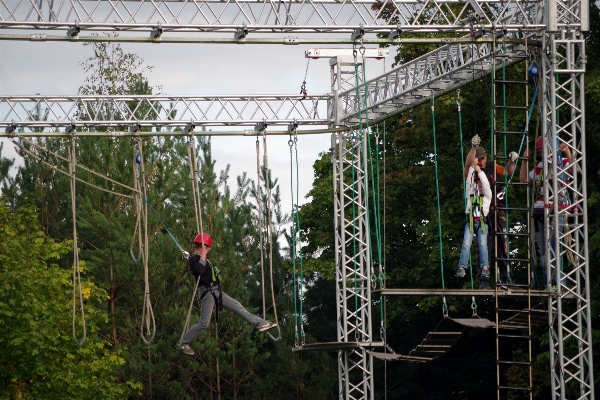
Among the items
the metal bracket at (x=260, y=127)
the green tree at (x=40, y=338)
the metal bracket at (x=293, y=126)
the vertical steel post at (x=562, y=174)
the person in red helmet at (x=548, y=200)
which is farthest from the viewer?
the green tree at (x=40, y=338)

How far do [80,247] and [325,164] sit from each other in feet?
18.2

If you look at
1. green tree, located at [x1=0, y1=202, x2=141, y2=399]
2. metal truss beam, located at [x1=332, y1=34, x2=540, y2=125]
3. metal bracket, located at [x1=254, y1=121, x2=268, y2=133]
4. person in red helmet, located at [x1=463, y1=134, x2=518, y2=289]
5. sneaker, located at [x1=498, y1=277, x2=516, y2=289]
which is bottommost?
green tree, located at [x1=0, y1=202, x2=141, y2=399]

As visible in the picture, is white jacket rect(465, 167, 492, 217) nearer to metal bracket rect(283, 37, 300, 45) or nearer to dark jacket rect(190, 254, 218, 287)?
metal bracket rect(283, 37, 300, 45)

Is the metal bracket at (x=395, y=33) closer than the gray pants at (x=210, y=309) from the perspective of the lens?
Yes

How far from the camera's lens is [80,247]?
27078 millimetres

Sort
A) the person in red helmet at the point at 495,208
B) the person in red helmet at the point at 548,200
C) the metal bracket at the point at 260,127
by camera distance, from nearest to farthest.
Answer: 1. the person in red helmet at the point at 548,200
2. the person in red helmet at the point at 495,208
3. the metal bracket at the point at 260,127

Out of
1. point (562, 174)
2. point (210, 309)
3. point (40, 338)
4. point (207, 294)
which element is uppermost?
point (562, 174)

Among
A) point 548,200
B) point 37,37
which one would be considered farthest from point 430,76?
point 37,37

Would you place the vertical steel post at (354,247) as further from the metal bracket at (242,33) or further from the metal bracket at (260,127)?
the metal bracket at (242,33)

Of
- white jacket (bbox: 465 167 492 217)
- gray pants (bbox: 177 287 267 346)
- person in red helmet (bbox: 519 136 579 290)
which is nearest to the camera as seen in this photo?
person in red helmet (bbox: 519 136 579 290)

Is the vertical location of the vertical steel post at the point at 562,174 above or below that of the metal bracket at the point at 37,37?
below

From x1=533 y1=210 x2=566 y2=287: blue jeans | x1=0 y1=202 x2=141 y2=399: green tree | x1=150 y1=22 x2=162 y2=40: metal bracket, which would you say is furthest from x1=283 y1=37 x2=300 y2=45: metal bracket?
x1=0 y1=202 x2=141 y2=399: green tree

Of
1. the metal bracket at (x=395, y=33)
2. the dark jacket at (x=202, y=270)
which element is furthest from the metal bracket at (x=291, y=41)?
the dark jacket at (x=202, y=270)

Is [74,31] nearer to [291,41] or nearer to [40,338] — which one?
[291,41]
